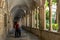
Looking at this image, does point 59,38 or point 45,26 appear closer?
point 59,38

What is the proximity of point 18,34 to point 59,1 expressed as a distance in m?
8.49

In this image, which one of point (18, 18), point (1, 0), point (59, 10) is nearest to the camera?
point (59, 10)

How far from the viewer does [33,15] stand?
800 inches

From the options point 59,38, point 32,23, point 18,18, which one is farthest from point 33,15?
point 18,18

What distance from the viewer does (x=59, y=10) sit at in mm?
7445

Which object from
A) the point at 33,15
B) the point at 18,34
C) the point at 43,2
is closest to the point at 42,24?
the point at 43,2

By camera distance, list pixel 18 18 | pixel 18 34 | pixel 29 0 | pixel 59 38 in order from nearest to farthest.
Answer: pixel 59 38 → pixel 18 34 → pixel 29 0 → pixel 18 18

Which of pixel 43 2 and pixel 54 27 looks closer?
pixel 54 27

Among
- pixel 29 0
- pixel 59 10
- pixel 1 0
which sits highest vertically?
pixel 29 0

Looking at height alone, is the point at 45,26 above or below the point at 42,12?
below

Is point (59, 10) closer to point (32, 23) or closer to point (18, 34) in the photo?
point (18, 34)

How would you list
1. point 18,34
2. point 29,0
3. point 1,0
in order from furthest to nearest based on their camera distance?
point 29,0
point 18,34
point 1,0

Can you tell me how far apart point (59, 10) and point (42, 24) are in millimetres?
5805

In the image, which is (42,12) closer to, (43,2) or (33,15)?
(43,2)
